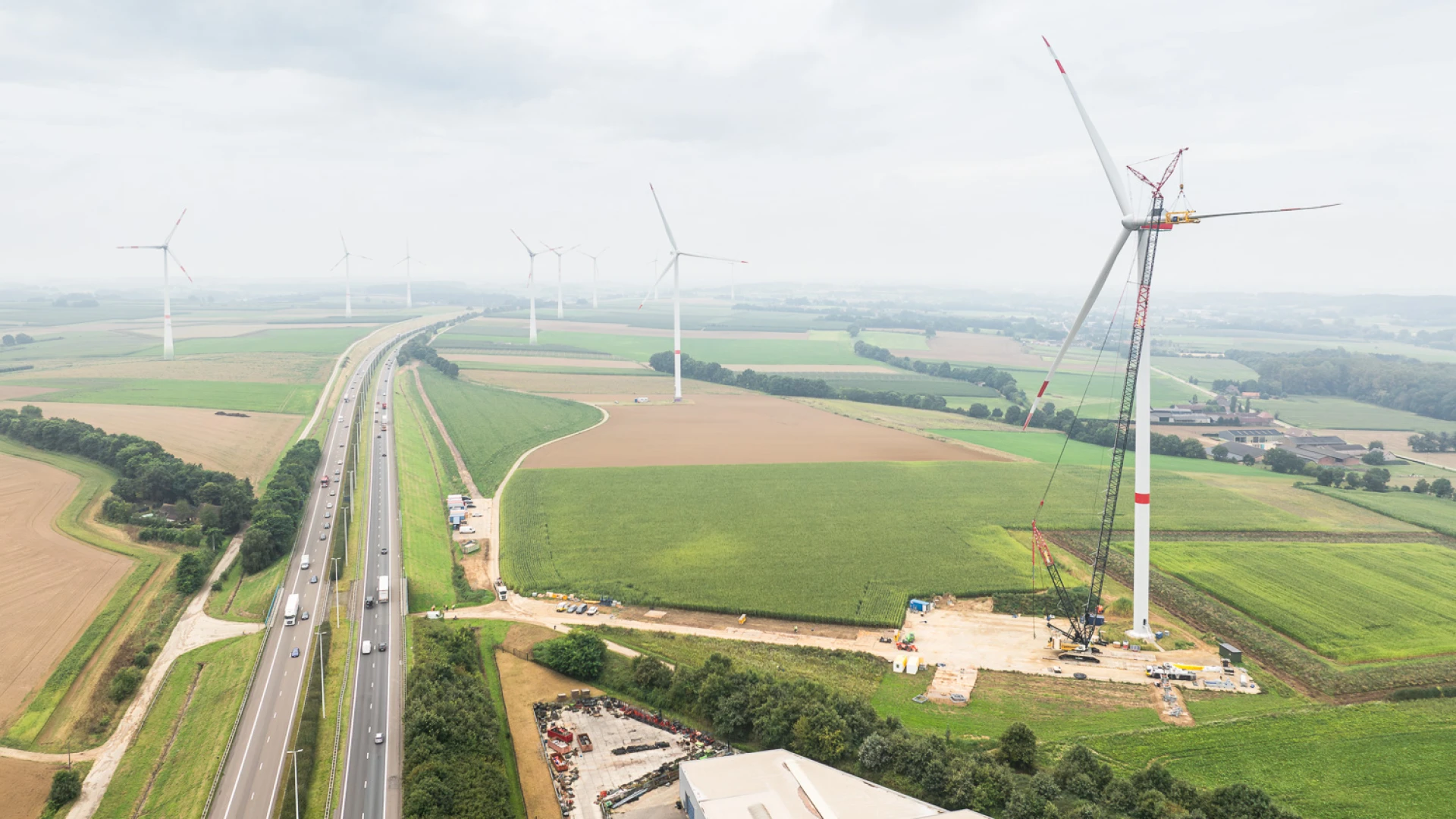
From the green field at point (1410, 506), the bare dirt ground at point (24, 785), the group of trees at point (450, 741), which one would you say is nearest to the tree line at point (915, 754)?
the group of trees at point (450, 741)

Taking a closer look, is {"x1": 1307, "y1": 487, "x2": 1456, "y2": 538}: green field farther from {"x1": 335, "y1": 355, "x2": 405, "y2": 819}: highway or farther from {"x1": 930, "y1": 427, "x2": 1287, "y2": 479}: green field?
{"x1": 335, "y1": 355, "x2": 405, "y2": 819}: highway

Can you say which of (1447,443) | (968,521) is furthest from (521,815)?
(1447,443)

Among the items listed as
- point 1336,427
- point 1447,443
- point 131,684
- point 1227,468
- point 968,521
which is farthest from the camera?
point 1336,427

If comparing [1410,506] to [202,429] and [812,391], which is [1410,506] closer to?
[812,391]

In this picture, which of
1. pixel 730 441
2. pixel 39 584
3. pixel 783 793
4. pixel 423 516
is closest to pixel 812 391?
pixel 730 441

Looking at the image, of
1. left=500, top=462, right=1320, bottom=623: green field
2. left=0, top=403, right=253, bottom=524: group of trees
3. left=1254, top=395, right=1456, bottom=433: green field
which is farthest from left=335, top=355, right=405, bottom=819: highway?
left=1254, top=395, right=1456, bottom=433: green field

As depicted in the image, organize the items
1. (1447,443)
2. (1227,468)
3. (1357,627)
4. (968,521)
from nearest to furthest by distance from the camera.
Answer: (1357,627), (968,521), (1227,468), (1447,443)

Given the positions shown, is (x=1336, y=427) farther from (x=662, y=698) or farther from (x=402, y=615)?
(x=402, y=615)
